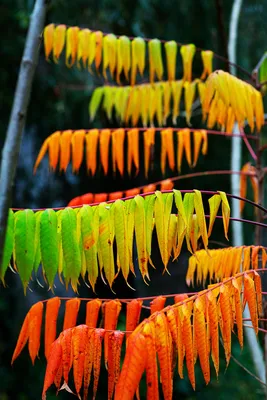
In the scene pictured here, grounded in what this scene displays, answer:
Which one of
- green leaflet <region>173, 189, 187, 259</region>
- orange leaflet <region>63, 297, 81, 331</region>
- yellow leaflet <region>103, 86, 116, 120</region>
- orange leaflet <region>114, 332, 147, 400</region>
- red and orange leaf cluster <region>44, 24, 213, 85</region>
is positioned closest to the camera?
orange leaflet <region>114, 332, 147, 400</region>

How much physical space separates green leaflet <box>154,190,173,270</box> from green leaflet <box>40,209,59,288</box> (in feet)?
0.88

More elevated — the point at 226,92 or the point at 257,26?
the point at 257,26

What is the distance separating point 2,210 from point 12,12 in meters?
5.15

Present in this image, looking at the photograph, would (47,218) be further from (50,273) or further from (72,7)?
(72,7)

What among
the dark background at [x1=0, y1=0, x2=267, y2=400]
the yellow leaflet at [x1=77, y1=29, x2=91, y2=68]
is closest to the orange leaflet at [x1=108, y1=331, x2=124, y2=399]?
the yellow leaflet at [x1=77, y1=29, x2=91, y2=68]

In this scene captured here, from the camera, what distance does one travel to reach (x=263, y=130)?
511cm

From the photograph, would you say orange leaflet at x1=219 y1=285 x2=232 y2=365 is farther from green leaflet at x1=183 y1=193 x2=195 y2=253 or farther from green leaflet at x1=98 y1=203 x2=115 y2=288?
green leaflet at x1=98 y1=203 x2=115 y2=288

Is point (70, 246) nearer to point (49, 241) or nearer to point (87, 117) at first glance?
point (49, 241)

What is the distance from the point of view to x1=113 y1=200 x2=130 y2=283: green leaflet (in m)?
1.47

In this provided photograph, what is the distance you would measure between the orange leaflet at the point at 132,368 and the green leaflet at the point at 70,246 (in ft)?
0.76

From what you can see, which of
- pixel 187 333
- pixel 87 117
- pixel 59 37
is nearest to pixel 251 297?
pixel 187 333

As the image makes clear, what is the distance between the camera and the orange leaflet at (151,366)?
1275mm

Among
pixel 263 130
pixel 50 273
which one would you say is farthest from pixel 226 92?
pixel 263 130

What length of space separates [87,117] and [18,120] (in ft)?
15.7
